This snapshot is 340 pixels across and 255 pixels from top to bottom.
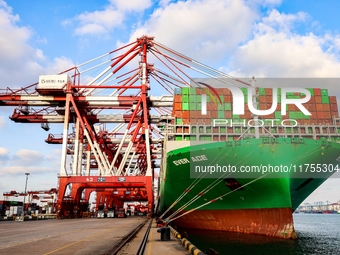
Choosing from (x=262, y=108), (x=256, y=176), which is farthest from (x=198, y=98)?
(x=256, y=176)

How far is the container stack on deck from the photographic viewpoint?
78.6ft

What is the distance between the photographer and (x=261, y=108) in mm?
24641

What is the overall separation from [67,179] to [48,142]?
1410cm

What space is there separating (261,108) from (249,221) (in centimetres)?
882

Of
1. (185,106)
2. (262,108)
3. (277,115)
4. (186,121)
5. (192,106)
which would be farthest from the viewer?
(185,106)

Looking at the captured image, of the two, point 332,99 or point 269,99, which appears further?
point 269,99

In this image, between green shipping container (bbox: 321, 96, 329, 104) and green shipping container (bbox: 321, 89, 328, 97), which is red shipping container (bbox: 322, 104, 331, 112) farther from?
green shipping container (bbox: 321, 89, 328, 97)

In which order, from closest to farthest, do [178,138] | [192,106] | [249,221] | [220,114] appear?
[249,221] → [220,114] → [178,138] → [192,106]

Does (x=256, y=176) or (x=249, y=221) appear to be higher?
(x=256, y=176)

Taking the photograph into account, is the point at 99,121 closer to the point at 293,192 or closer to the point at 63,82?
the point at 63,82

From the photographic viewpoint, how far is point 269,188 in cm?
1980

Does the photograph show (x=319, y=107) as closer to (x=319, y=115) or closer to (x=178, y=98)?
(x=319, y=115)

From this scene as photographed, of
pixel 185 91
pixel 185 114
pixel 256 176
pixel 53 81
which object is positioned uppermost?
pixel 53 81

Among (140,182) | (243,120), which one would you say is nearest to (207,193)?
(243,120)
